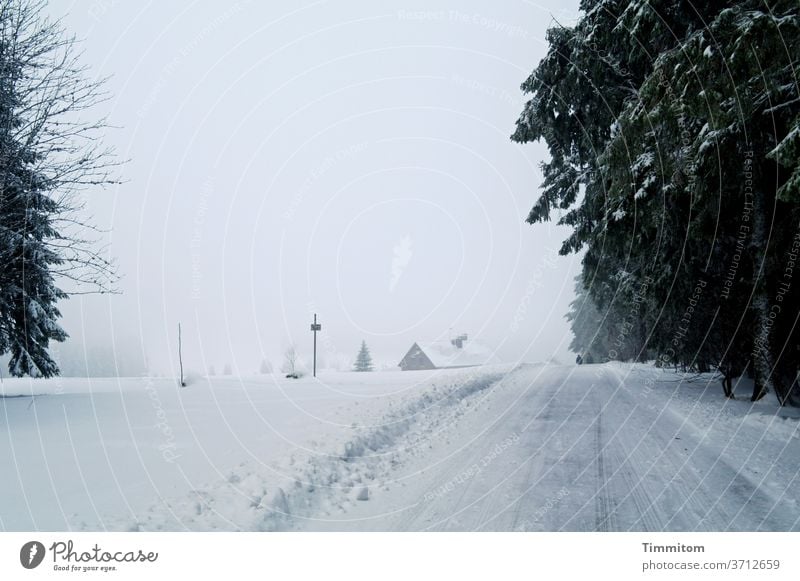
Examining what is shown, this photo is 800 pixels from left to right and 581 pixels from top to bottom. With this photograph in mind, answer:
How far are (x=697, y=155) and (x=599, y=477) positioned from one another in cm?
585

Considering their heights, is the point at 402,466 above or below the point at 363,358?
above

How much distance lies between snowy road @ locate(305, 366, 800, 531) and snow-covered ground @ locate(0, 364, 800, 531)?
2cm

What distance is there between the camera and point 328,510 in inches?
161

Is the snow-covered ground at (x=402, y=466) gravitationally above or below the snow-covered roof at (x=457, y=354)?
above

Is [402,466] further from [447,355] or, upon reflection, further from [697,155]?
[447,355]

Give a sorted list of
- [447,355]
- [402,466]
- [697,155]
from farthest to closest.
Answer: [447,355], [697,155], [402,466]

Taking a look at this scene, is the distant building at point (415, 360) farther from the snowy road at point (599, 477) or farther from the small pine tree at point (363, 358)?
the snowy road at point (599, 477)

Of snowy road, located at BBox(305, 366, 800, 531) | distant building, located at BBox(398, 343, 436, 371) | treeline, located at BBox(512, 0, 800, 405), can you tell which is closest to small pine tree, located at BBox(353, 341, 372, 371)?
distant building, located at BBox(398, 343, 436, 371)

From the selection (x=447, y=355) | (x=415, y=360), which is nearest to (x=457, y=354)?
(x=447, y=355)

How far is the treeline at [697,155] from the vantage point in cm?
574

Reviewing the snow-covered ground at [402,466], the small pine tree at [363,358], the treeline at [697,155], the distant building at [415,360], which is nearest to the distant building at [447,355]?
the distant building at [415,360]

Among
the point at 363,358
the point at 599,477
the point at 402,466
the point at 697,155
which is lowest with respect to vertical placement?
the point at 363,358

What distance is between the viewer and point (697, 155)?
7023 mm

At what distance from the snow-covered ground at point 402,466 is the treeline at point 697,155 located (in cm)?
228
